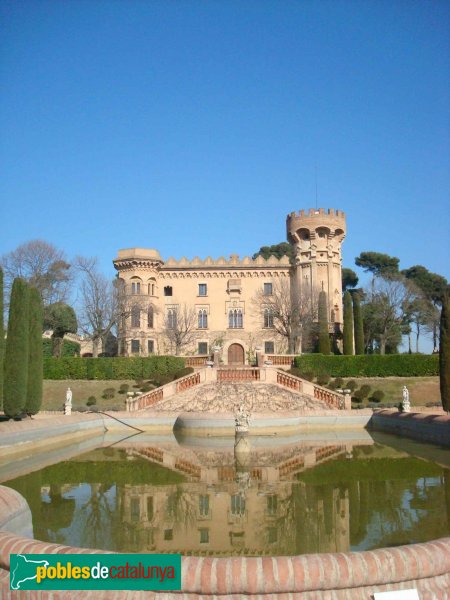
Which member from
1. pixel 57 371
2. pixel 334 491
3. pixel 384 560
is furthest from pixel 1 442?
pixel 57 371

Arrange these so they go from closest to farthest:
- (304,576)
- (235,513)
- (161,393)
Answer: (304,576)
(235,513)
(161,393)

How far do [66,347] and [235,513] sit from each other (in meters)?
46.5

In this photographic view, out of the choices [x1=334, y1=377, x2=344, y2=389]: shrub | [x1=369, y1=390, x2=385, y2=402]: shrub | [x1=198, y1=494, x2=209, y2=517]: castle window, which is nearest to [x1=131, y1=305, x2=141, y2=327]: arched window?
[x1=334, y1=377, x2=344, y2=389]: shrub

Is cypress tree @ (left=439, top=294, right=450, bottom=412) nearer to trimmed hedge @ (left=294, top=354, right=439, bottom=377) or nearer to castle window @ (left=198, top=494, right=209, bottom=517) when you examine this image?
trimmed hedge @ (left=294, top=354, right=439, bottom=377)

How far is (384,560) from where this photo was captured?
5.27 metres

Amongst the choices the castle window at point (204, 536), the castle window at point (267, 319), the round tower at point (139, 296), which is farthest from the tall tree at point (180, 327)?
the castle window at point (204, 536)

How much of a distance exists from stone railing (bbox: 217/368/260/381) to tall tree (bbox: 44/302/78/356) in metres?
20.2

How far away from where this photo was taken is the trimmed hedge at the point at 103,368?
41.3 metres

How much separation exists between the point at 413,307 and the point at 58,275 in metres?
35.9

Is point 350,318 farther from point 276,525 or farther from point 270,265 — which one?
point 276,525

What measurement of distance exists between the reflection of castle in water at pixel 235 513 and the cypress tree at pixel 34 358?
952 centimetres

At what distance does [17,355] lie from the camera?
73.8 ft

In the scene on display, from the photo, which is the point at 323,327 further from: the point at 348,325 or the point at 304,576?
the point at 304,576

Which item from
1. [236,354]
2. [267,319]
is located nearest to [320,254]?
[267,319]
